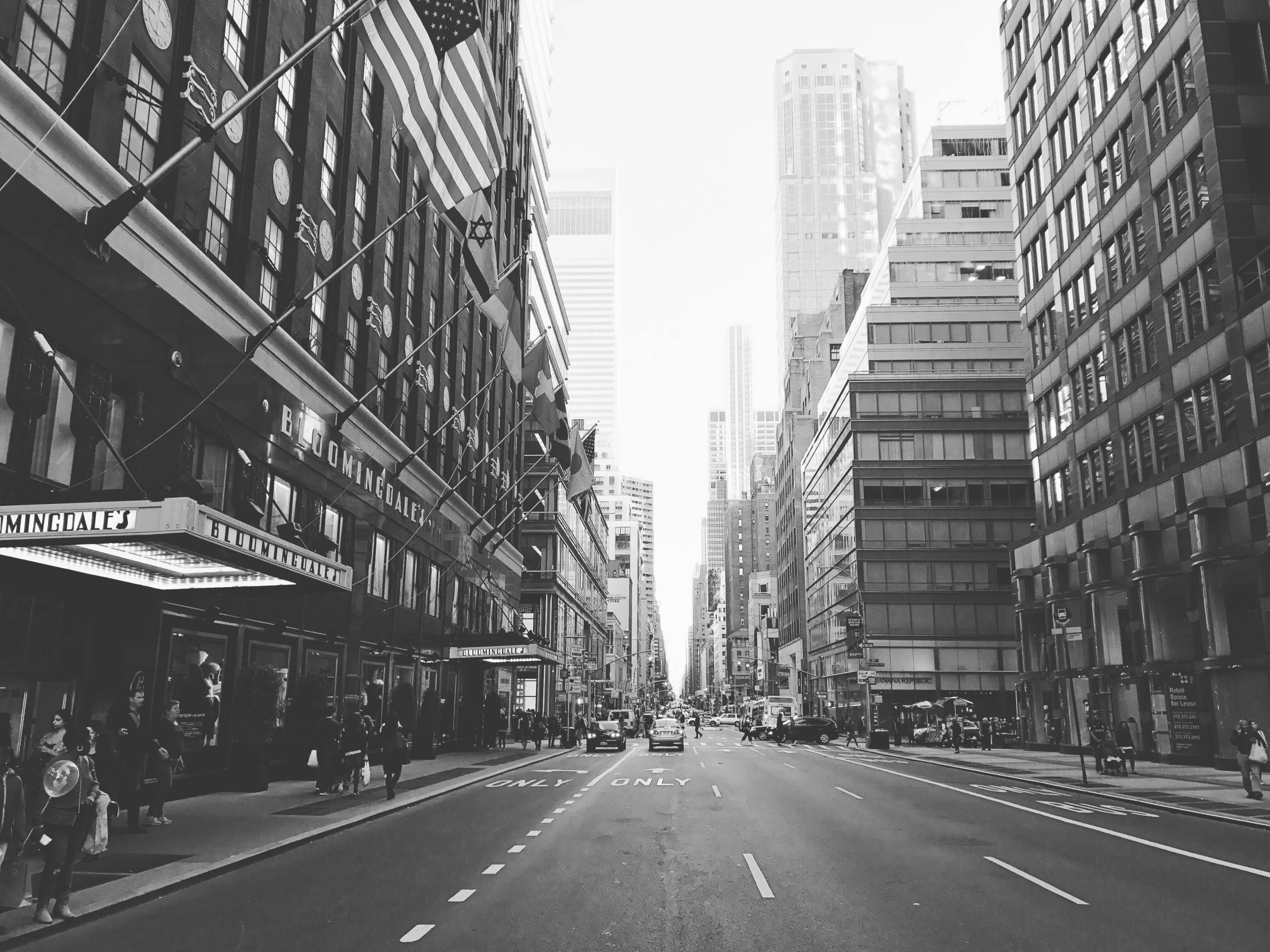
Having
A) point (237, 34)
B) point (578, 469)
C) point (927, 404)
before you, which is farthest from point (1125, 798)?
point (927, 404)

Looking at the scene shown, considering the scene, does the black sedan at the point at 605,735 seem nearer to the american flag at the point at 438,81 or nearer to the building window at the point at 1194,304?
the building window at the point at 1194,304

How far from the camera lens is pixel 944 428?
75.7 metres

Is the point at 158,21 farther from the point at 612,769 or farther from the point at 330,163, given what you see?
the point at 612,769

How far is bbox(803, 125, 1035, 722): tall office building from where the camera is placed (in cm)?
7275

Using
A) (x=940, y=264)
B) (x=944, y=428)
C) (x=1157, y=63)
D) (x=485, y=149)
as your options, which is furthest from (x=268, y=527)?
(x=940, y=264)

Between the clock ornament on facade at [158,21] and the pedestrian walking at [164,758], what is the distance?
12.9m

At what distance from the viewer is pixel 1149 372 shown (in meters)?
A: 37.1

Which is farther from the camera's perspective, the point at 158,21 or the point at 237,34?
the point at 237,34

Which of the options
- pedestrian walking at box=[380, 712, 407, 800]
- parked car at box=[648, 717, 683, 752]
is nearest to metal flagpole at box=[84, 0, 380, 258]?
pedestrian walking at box=[380, 712, 407, 800]

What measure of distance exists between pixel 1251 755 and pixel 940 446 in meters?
55.3

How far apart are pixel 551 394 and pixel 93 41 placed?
1762cm

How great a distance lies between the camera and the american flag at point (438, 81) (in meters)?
17.6

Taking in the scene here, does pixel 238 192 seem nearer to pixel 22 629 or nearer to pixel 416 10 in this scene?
pixel 416 10

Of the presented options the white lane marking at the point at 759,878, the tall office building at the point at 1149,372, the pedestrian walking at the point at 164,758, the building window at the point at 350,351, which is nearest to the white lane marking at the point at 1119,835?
the white lane marking at the point at 759,878
